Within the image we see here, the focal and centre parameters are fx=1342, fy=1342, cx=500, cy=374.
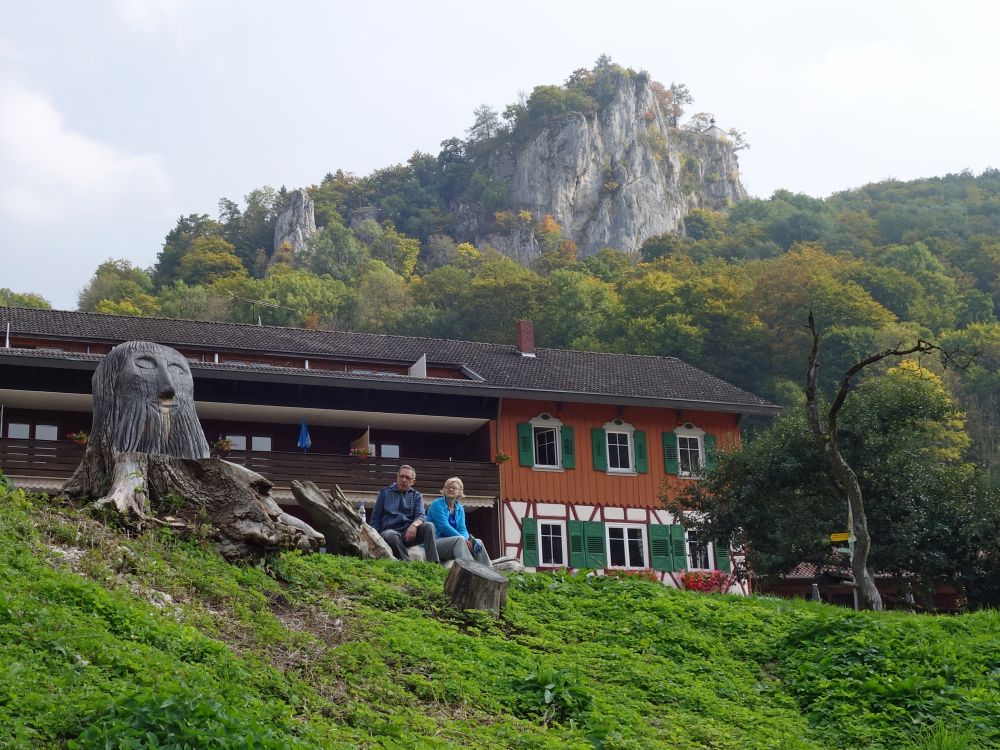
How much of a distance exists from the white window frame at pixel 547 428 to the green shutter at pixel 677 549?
145 inches

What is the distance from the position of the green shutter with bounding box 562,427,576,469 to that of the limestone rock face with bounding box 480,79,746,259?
8417cm

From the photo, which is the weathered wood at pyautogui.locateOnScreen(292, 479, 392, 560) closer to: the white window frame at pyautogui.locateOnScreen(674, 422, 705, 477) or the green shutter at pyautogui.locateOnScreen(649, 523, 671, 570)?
the green shutter at pyautogui.locateOnScreen(649, 523, 671, 570)

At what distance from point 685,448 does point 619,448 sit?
2030mm

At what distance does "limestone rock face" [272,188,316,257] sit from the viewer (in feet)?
365

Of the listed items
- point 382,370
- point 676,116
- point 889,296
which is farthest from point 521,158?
point 382,370

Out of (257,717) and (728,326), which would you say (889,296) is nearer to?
(728,326)

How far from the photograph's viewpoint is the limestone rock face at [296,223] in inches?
4380

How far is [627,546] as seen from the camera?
3741cm

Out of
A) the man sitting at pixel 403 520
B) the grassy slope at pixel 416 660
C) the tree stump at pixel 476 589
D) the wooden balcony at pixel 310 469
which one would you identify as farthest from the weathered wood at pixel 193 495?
the wooden balcony at pixel 310 469

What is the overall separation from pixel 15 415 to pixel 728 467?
18097 millimetres

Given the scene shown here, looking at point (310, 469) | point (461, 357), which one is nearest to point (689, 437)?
point (461, 357)

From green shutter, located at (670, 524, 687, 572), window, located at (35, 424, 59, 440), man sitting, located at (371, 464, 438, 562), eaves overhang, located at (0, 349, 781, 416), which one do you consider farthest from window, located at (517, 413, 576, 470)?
man sitting, located at (371, 464, 438, 562)

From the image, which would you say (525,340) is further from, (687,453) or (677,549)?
(677,549)

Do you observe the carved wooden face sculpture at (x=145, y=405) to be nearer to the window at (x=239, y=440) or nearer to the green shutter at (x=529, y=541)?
the window at (x=239, y=440)
